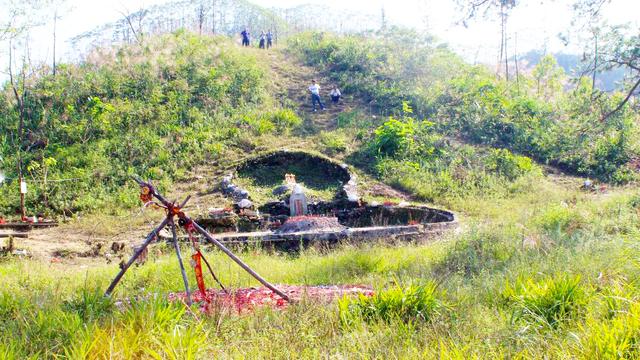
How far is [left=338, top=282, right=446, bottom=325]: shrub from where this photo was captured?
371 centimetres

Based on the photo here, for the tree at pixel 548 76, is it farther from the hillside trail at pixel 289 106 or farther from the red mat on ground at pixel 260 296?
the red mat on ground at pixel 260 296

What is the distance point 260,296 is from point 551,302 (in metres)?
2.42

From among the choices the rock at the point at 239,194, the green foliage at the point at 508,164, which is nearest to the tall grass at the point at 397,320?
the rock at the point at 239,194

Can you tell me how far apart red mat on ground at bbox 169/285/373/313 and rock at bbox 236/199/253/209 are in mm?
6766

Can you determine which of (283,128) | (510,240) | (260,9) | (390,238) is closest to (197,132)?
(283,128)

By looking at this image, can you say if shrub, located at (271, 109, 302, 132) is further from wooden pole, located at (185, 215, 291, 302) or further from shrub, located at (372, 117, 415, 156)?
wooden pole, located at (185, 215, 291, 302)

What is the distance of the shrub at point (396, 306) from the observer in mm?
3709

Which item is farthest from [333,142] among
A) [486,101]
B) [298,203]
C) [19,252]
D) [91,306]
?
[91,306]

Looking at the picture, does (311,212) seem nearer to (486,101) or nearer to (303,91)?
(303,91)

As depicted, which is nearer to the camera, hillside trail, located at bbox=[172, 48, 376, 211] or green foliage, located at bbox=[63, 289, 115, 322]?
green foliage, located at bbox=[63, 289, 115, 322]

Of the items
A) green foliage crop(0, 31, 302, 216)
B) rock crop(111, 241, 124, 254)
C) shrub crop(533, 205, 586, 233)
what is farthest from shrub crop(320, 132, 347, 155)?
shrub crop(533, 205, 586, 233)

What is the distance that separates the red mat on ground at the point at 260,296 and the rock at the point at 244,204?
6.77 m

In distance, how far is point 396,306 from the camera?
3793mm

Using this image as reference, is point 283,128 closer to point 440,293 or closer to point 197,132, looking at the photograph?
point 197,132
